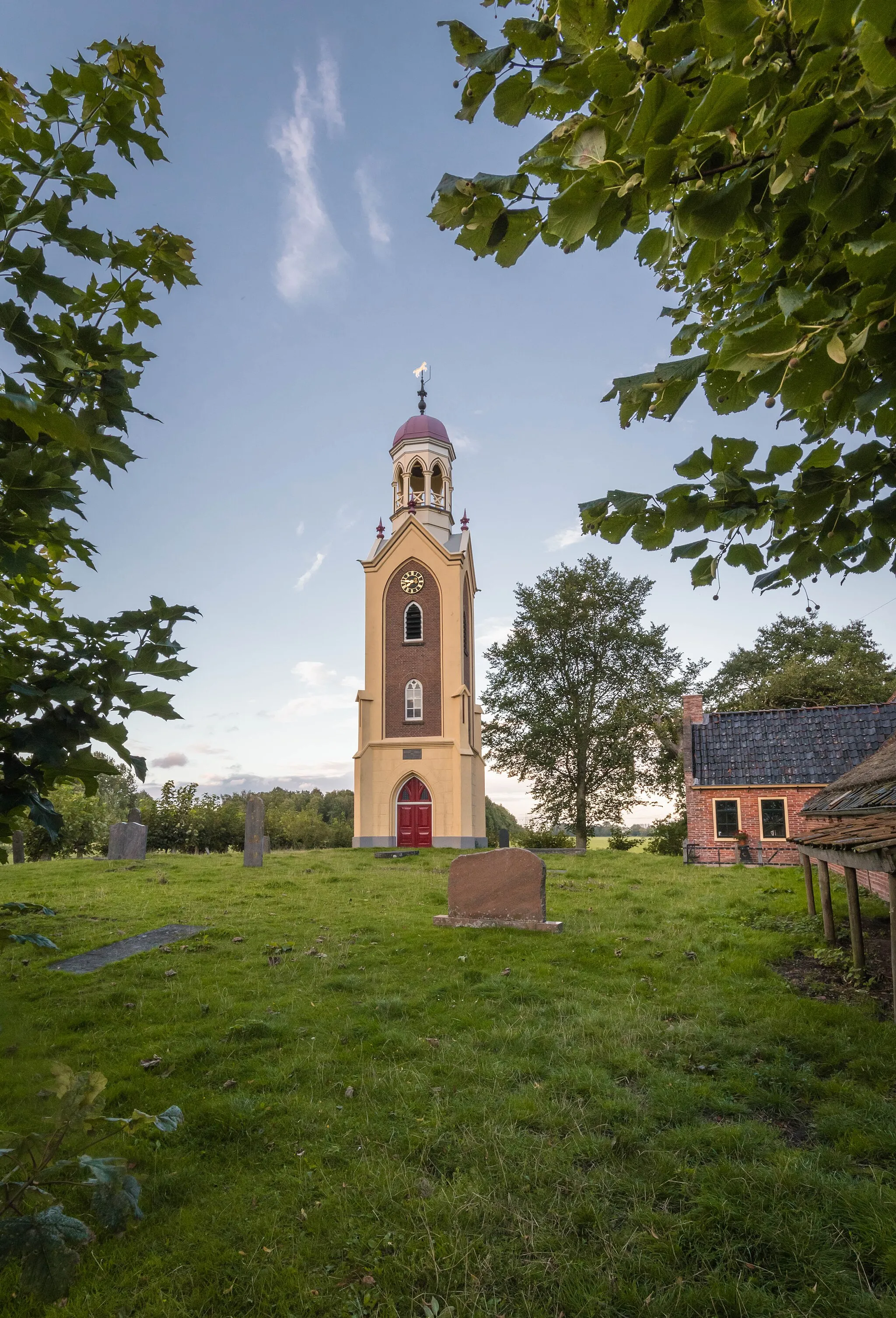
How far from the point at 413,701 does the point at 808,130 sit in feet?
96.0

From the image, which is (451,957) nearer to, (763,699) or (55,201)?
(55,201)

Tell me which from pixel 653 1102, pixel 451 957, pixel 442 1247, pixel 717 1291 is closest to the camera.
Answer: pixel 717 1291

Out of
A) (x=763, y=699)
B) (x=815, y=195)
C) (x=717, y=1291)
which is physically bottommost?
(x=717, y=1291)

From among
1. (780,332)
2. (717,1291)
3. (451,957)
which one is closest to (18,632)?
(780,332)

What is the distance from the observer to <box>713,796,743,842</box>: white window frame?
24891 mm

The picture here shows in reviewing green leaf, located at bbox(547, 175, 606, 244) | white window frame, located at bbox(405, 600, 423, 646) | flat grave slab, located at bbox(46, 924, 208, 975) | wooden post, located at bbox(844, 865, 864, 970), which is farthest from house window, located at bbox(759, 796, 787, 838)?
green leaf, located at bbox(547, 175, 606, 244)

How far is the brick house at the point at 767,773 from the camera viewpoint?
2417cm

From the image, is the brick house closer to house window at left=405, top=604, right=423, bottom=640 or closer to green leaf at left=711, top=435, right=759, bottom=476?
house window at left=405, top=604, right=423, bottom=640

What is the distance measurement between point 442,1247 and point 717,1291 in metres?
1.23

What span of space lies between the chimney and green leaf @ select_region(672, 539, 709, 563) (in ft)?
78.3

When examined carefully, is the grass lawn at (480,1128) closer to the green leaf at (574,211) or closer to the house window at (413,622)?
the green leaf at (574,211)

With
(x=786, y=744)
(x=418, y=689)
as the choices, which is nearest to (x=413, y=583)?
(x=418, y=689)

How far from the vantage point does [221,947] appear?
29.9 ft

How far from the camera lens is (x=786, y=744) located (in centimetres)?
2555
